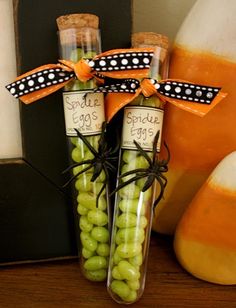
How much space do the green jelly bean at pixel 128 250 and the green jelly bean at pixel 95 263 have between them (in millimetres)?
37

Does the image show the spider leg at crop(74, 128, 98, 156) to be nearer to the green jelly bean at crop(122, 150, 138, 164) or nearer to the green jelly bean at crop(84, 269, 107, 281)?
the green jelly bean at crop(122, 150, 138, 164)

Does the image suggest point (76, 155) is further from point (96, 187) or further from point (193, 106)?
point (193, 106)

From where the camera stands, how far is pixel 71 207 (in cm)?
55

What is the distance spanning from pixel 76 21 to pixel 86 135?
5.4 inches

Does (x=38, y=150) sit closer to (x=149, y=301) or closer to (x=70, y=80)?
(x=70, y=80)

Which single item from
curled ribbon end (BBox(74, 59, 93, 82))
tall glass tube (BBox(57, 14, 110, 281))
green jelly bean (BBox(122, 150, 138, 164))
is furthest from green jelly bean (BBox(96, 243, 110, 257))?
curled ribbon end (BBox(74, 59, 93, 82))

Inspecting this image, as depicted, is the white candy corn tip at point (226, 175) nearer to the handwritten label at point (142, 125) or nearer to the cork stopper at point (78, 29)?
the handwritten label at point (142, 125)

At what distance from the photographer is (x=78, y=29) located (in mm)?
477

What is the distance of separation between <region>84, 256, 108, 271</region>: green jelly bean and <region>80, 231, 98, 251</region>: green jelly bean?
1 cm

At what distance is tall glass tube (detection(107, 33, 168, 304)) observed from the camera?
477 millimetres

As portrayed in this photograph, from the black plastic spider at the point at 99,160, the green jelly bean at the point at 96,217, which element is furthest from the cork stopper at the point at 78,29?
the green jelly bean at the point at 96,217

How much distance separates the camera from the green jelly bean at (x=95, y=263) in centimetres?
51

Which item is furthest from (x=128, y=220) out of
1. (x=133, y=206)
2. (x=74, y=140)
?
(x=74, y=140)

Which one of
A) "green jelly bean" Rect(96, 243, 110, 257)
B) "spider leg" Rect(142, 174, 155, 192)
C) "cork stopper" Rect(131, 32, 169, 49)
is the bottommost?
"green jelly bean" Rect(96, 243, 110, 257)
